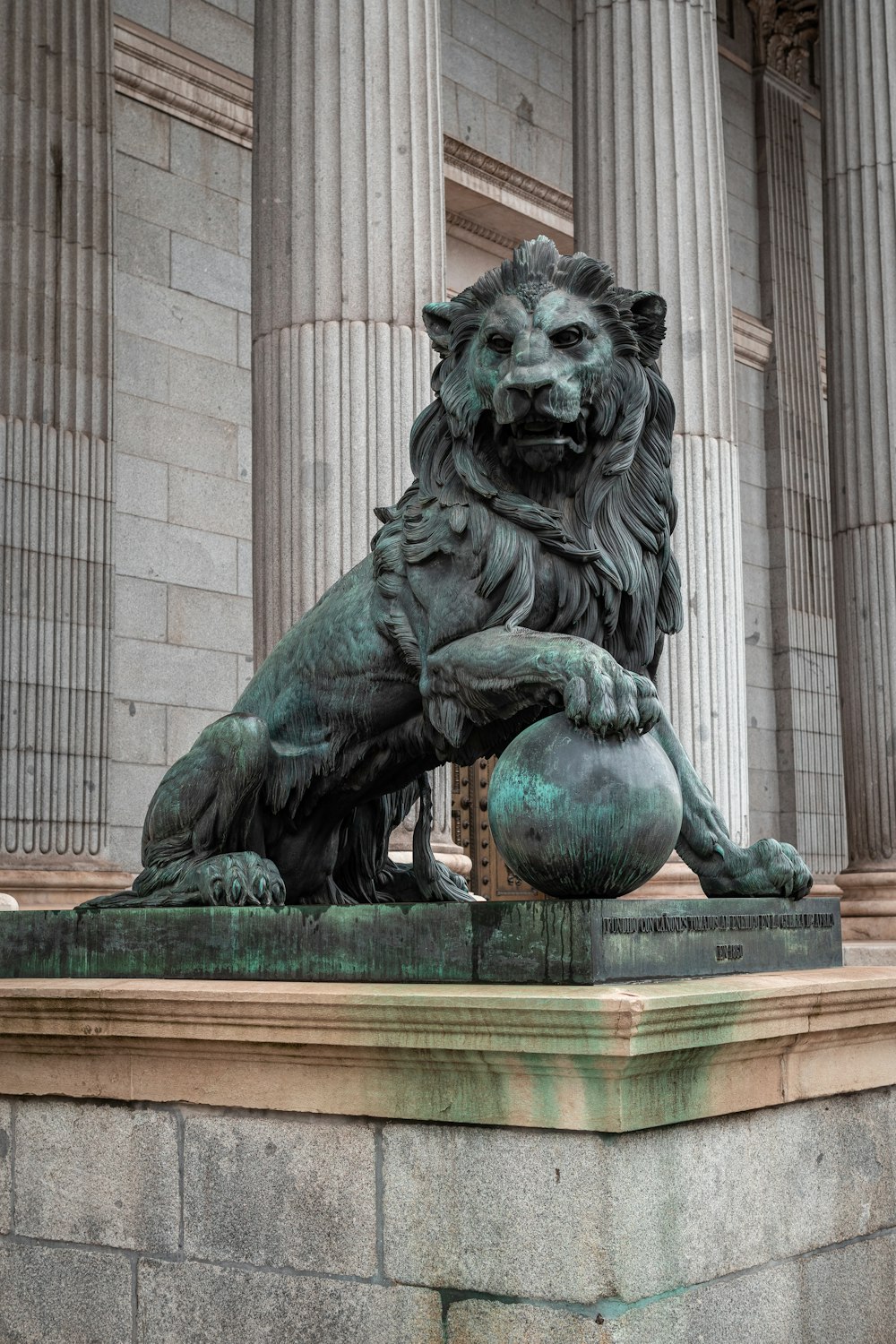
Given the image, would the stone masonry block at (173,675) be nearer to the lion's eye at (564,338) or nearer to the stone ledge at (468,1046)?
the stone ledge at (468,1046)

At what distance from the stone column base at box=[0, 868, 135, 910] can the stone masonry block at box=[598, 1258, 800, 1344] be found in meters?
8.31

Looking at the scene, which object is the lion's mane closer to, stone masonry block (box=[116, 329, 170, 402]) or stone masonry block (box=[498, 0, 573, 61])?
stone masonry block (box=[116, 329, 170, 402])

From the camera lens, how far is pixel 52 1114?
178 inches

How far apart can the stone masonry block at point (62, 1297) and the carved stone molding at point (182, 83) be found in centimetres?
1241

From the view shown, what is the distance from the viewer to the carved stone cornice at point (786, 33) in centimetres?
2391

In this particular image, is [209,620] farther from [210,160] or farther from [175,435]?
[210,160]

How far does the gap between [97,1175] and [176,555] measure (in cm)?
1074

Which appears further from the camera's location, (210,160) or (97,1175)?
(210,160)

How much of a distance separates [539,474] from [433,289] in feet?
21.0

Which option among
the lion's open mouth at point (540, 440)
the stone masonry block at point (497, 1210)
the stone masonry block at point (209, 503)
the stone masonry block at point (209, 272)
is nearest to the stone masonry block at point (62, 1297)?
the stone masonry block at point (497, 1210)

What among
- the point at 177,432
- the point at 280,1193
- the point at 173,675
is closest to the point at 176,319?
the point at 177,432

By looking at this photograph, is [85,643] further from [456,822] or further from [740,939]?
[740,939]

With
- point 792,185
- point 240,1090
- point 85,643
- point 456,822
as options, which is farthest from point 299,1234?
point 792,185

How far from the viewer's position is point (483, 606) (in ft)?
14.5
